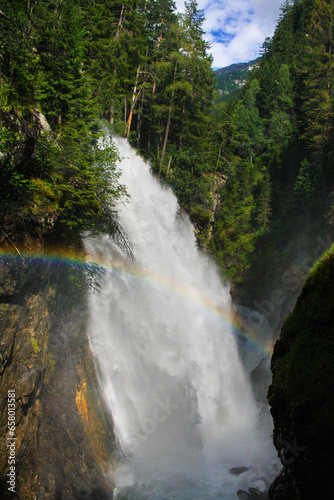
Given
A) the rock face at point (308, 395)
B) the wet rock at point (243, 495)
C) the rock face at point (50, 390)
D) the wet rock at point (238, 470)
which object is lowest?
the wet rock at point (238, 470)

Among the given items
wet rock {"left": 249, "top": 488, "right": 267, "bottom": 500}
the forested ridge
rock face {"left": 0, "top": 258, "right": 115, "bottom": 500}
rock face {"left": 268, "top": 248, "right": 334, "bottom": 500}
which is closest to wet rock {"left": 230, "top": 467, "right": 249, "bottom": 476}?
wet rock {"left": 249, "top": 488, "right": 267, "bottom": 500}

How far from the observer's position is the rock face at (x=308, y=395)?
3496 mm

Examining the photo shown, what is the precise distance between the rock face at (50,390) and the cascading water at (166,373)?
4.24ft

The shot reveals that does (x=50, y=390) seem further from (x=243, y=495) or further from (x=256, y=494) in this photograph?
(x=256, y=494)

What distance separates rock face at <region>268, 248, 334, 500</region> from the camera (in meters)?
3.50

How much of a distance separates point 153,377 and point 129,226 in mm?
7544

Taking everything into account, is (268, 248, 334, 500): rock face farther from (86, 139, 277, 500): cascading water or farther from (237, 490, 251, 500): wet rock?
(86, 139, 277, 500): cascading water

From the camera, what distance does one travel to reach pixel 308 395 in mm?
3781

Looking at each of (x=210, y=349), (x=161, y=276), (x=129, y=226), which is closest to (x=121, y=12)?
(x=129, y=226)

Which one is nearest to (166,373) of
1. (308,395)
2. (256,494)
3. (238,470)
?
(238,470)

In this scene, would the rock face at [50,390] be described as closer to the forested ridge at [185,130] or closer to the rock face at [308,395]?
the forested ridge at [185,130]

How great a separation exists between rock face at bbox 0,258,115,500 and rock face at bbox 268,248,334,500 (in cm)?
606

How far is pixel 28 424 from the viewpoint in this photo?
26.4ft

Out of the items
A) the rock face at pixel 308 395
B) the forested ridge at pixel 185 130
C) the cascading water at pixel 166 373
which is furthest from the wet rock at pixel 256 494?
the forested ridge at pixel 185 130
